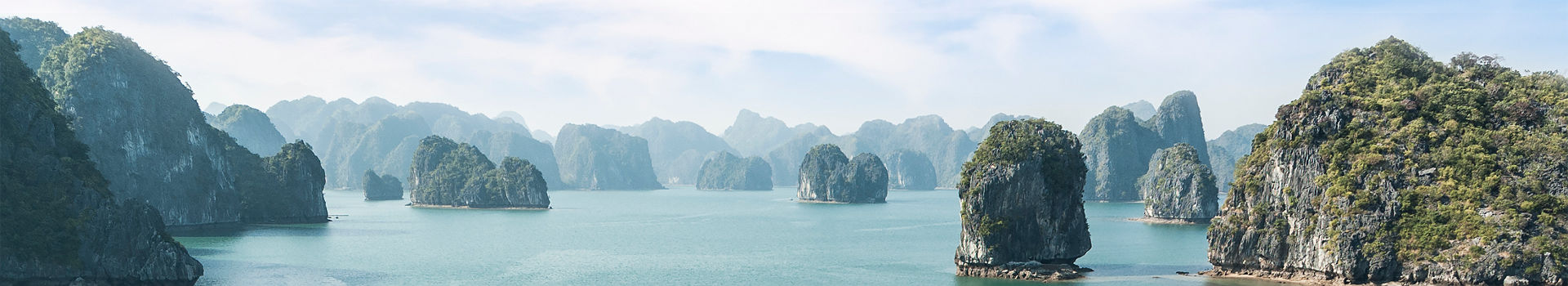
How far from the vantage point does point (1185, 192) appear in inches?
5960

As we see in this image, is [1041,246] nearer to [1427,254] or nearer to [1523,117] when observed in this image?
[1427,254]

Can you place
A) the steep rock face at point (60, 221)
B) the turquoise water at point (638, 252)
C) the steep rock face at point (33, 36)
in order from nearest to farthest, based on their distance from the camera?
the steep rock face at point (60, 221), the turquoise water at point (638, 252), the steep rock face at point (33, 36)

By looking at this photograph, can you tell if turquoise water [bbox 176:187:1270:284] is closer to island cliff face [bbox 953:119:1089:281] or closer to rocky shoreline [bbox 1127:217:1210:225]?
island cliff face [bbox 953:119:1089:281]

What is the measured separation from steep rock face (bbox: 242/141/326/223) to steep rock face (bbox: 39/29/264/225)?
447 cm

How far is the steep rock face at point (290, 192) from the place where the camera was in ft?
479

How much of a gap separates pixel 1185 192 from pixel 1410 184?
82574 mm

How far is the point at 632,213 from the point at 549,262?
95562 mm

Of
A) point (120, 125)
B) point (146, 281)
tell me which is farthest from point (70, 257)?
point (120, 125)

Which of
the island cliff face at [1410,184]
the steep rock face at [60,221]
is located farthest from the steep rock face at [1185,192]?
the steep rock face at [60,221]

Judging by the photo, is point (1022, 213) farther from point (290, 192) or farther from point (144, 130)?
point (290, 192)

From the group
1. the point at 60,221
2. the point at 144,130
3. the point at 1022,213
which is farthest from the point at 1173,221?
the point at 144,130

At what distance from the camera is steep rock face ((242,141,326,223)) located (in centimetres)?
14612

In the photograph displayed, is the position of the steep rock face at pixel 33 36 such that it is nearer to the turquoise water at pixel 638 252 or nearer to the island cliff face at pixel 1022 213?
the turquoise water at pixel 638 252

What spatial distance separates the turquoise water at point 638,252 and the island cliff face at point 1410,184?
597 cm
